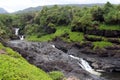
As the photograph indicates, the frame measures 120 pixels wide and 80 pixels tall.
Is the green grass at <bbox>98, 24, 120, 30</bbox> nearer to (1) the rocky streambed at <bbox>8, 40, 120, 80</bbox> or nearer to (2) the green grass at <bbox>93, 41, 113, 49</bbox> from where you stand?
(2) the green grass at <bbox>93, 41, 113, 49</bbox>

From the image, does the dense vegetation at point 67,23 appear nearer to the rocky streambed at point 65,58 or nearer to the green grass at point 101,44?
the rocky streambed at point 65,58

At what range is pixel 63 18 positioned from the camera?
134 m

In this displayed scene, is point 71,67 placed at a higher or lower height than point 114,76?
higher

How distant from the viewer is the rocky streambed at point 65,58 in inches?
2047

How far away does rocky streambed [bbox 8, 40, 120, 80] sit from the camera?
52.0 metres

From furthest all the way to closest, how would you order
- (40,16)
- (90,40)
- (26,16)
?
(26,16) → (40,16) → (90,40)

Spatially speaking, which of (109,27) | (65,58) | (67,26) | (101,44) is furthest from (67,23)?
(65,58)

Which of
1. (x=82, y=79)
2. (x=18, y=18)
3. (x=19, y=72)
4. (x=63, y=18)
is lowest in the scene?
(x=18, y=18)

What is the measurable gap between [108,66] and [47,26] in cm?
6272

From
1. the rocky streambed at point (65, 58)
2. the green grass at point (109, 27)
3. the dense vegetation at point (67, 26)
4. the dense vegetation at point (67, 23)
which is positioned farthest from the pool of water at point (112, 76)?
the green grass at point (109, 27)

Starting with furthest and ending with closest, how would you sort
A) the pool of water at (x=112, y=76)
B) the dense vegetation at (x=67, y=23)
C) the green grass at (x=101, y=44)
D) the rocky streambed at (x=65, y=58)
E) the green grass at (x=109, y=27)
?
the dense vegetation at (x=67, y=23)
the green grass at (x=109, y=27)
the green grass at (x=101, y=44)
the pool of water at (x=112, y=76)
the rocky streambed at (x=65, y=58)

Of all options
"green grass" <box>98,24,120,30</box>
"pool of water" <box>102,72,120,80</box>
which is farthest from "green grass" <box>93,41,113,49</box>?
"pool of water" <box>102,72,120,80</box>

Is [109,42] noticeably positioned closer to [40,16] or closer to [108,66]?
[108,66]

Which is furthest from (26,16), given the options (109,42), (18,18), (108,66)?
(108,66)
